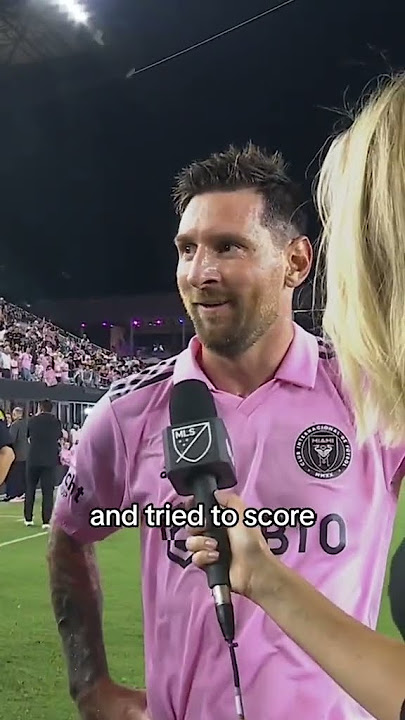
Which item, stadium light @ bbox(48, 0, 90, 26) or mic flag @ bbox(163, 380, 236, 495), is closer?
mic flag @ bbox(163, 380, 236, 495)

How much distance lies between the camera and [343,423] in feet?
3.45

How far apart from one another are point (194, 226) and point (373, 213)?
1.55 feet

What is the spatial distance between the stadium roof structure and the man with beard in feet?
1.72

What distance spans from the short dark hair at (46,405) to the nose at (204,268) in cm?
49

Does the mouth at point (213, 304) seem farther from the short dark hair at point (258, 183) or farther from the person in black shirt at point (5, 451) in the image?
the person in black shirt at point (5, 451)

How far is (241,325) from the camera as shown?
43.3 inches

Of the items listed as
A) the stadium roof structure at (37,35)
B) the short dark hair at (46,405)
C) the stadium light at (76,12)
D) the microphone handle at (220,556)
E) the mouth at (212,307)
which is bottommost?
the microphone handle at (220,556)

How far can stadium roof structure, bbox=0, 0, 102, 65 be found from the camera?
5.01ft

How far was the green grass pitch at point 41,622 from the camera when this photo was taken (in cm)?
117

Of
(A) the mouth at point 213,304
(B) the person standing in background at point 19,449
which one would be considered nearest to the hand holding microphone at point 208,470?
(A) the mouth at point 213,304

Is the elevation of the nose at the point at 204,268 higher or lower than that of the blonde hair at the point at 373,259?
higher

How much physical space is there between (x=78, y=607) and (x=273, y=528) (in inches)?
12.4

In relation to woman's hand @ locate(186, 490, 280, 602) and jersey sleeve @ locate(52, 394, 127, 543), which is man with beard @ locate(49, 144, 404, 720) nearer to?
jersey sleeve @ locate(52, 394, 127, 543)

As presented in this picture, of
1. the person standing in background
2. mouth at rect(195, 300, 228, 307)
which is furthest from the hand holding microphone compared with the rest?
the person standing in background
